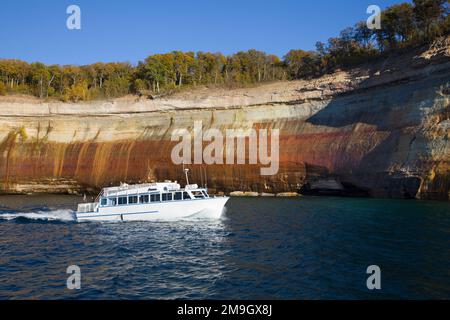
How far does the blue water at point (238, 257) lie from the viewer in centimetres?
1419

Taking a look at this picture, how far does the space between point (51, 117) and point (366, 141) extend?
5000 centimetres

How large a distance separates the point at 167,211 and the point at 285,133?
2779 cm

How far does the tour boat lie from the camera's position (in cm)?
3102

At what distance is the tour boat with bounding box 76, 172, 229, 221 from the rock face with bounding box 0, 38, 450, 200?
838 inches

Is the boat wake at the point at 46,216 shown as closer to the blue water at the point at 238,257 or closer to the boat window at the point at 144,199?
the blue water at the point at 238,257

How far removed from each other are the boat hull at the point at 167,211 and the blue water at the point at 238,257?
1.45m

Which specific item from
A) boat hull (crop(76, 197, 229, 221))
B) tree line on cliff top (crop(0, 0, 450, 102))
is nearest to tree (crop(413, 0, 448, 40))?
tree line on cliff top (crop(0, 0, 450, 102))

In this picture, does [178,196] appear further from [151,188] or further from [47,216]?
[47,216]

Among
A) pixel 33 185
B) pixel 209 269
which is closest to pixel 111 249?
pixel 209 269

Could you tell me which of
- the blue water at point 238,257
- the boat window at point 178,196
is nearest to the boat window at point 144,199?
the boat window at point 178,196

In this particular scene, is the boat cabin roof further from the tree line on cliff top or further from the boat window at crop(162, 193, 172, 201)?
the tree line on cliff top

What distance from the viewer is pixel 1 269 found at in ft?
57.6

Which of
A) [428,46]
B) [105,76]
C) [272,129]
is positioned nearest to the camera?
[428,46]
